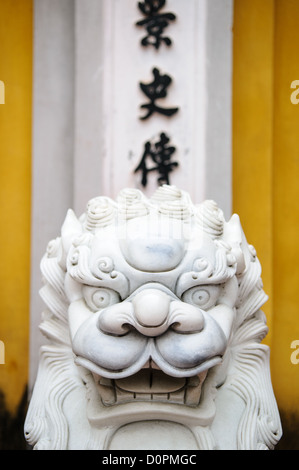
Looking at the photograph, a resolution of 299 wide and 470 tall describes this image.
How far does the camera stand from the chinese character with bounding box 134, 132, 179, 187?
264 cm

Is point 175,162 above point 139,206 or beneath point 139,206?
above

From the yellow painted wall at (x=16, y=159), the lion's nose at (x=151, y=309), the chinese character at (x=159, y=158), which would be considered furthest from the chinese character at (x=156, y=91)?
the lion's nose at (x=151, y=309)

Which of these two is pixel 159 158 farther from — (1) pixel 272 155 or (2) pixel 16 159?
(2) pixel 16 159

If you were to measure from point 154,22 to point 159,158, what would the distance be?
0.66 metres

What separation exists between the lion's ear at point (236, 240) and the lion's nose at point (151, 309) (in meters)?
0.38

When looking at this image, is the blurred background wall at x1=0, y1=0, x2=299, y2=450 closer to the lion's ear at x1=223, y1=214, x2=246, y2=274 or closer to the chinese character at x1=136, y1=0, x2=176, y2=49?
the chinese character at x1=136, y1=0, x2=176, y2=49

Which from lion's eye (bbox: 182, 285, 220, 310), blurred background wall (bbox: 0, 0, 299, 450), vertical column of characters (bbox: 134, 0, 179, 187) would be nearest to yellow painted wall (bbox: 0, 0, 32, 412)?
blurred background wall (bbox: 0, 0, 299, 450)

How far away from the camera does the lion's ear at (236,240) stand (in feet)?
5.69

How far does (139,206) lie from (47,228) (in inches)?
52.7

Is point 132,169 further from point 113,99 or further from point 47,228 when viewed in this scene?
point 47,228

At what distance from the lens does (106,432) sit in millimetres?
1632

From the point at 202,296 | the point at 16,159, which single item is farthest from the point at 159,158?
the point at 202,296

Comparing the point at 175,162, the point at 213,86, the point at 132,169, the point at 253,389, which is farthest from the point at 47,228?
the point at 253,389

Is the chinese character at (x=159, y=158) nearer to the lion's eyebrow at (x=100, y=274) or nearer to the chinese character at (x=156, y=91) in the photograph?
the chinese character at (x=156, y=91)
